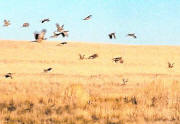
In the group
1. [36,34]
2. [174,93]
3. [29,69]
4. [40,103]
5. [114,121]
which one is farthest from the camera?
[29,69]

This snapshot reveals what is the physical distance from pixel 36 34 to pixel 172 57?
5097cm

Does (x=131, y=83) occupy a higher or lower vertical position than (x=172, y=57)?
lower

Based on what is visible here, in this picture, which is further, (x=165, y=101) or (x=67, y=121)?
(x=165, y=101)

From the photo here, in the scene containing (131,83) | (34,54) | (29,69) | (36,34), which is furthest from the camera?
(34,54)

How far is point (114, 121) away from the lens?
43.9ft

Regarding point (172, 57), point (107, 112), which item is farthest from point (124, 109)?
point (172, 57)

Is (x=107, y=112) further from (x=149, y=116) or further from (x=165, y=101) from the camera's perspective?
(x=165, y=101)

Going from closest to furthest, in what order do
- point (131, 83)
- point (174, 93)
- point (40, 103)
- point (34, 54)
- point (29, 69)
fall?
point (40, 103), point (174, 93), point (131, 83), point (29, 69), point (34, 54)

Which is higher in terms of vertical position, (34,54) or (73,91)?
(34,54)

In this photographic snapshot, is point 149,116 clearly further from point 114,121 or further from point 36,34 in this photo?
point 36,34

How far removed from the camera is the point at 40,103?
1669cm

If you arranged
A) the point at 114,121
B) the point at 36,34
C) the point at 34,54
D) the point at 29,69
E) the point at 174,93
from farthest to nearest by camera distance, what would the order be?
the point at 34,54, the point at 29,69, the point at 174,93, the point at 36,34, the point at 114,121

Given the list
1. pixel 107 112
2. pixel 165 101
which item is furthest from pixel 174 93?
pixel 107 112

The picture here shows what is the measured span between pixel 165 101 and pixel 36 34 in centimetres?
537
